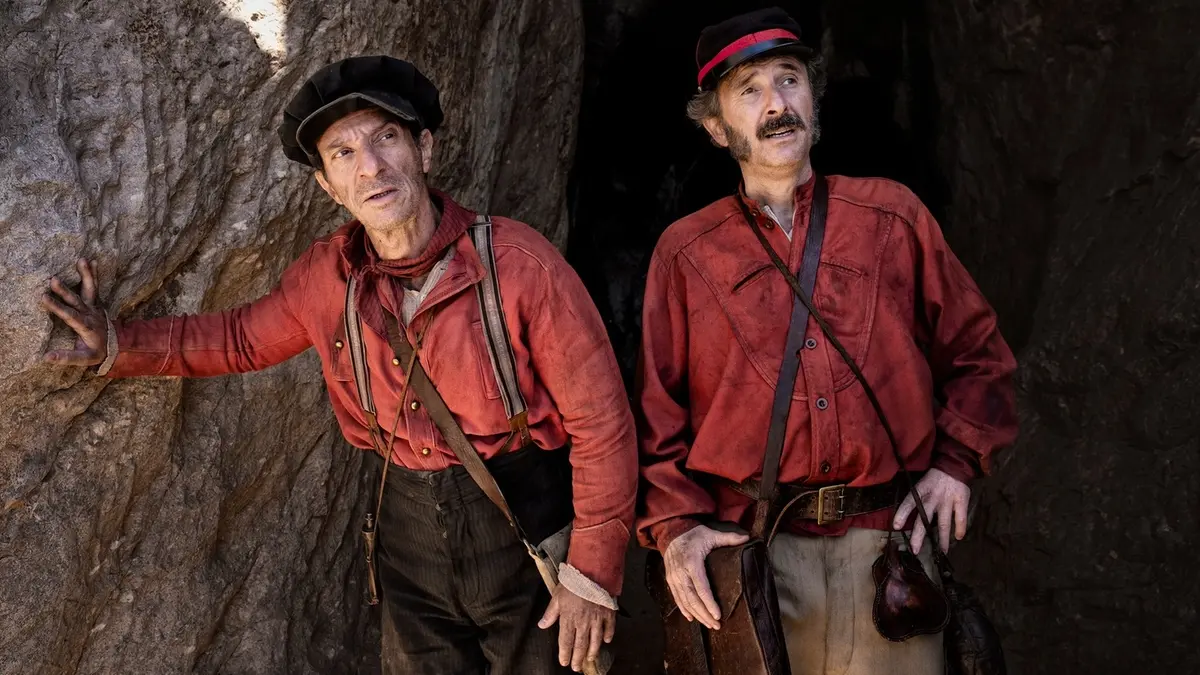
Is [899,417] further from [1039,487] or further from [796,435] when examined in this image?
[1039,487]

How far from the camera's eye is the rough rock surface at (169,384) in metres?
3.04

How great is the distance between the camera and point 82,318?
302 cm

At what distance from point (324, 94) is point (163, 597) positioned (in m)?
1.68

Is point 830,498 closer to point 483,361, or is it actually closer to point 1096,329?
point 483,361

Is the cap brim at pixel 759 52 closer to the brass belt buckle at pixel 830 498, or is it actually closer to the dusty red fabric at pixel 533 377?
the dusty red fabric at pixel 533 377

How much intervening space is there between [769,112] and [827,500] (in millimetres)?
965

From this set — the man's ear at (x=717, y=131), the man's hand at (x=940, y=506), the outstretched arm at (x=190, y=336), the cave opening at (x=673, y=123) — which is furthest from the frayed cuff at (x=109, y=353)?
the cave opening at (x=673, y=123)

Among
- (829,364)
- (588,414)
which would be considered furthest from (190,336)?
(829,364)

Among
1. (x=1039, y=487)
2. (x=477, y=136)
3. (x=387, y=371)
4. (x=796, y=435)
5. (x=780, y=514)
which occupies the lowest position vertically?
(x=1039, y=487)

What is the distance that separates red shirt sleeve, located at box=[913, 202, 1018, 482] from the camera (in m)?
2.92

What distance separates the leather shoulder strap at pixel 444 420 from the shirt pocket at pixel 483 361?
116 mm

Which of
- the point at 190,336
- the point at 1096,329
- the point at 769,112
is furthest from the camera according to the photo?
the point at 1096,329

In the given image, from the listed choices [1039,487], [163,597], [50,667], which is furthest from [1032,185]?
[50,667]

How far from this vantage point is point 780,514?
9.51ft
